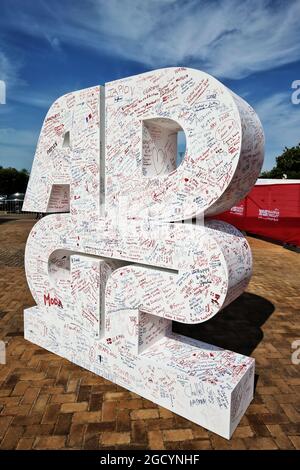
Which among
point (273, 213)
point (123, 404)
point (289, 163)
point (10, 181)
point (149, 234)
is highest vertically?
point (289, 163)

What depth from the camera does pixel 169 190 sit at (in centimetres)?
304

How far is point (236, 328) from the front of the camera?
15.9ft

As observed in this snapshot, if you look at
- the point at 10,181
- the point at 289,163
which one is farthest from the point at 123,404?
the point at 10,181

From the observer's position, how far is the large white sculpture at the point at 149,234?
2775 mm

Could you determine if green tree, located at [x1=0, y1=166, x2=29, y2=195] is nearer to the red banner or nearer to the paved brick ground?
the red banner

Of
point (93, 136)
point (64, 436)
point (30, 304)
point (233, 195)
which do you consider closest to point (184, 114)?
point (233, 195)

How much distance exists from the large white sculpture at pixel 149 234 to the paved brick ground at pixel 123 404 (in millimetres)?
158

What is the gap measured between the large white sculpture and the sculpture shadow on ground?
1121 millimetres

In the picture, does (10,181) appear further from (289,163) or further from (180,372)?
(180,372)

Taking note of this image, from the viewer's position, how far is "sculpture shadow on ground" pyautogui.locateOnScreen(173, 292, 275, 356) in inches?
173

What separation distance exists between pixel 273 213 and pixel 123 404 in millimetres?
10439

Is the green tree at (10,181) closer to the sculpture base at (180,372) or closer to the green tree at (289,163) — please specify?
the green tree at (289,163)

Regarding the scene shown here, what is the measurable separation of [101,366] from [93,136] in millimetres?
2447

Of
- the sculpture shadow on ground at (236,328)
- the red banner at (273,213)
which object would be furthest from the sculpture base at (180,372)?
the red banner at (273,213)
